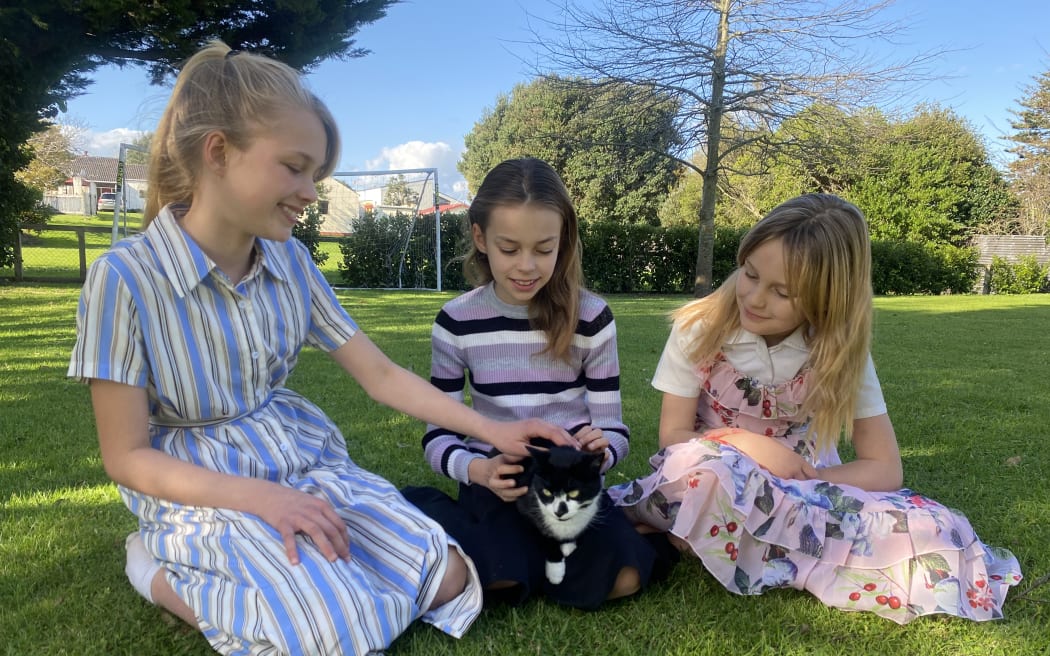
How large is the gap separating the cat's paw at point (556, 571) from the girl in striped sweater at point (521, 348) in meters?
0.09

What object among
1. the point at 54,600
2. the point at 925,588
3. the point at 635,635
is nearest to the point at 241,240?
the point at 54,600

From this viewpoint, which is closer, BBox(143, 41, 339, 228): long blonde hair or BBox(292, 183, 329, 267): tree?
BBox(143, 41, 339, 228): long blonde hair

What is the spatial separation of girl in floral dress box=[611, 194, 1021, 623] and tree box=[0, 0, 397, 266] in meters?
9.29

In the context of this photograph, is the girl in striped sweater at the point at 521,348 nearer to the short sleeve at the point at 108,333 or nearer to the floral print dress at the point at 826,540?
the floral print dress at the point at 826,540

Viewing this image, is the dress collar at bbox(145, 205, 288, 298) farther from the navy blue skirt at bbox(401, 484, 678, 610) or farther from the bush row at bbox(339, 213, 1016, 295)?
the bush row at bbox(339, 213, 1016, 295)

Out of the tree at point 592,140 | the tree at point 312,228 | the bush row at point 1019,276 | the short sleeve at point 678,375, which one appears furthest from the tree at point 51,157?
the bush row at point 1019,276

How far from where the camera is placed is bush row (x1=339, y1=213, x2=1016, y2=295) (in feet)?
51.9

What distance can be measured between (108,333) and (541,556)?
1.39m

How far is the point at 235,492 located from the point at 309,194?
86 centimetres

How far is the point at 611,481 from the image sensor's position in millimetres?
3195

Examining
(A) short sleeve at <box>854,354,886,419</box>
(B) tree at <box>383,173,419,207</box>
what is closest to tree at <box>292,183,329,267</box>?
(B) tree at <box>383,173,419,207</box>

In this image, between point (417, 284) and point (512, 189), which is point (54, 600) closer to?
point (512, 189)

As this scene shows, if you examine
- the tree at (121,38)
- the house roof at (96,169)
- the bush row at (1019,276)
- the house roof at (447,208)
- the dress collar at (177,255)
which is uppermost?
the house roof at (96,169)

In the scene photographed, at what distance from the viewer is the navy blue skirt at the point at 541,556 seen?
1970mm
